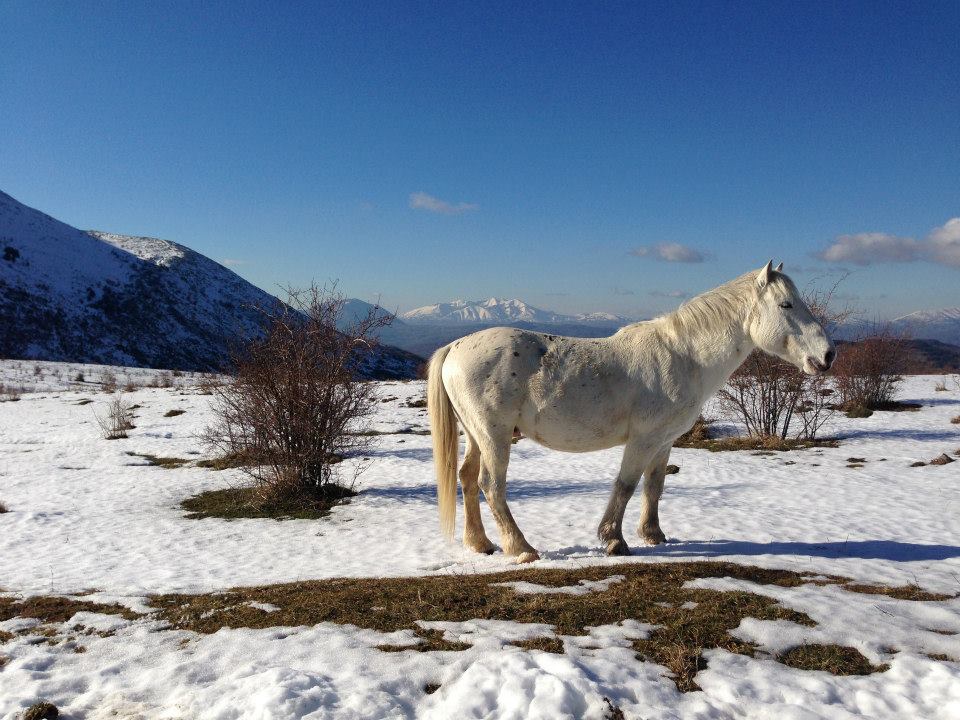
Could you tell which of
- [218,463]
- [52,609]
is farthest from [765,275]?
[218,463]

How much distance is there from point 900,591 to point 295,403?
356 inches

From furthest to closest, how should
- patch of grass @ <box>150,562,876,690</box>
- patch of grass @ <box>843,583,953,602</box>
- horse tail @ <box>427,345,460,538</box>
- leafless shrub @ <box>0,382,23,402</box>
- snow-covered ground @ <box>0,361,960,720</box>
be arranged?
1. leafless shrub @ <box>0,382,23,402</box>
2. horse tail @ <box>427,345,460,538</box>
3. patch of grass @ <box>843,583,953,602</box>
4. patch of grass @ <box>150,562,876,690</box>
5. snow-covered ground @ <box>0,361,960,720</box>

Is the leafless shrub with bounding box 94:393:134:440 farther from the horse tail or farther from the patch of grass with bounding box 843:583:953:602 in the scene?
the patch of grass with bounding box 843:583:953:602

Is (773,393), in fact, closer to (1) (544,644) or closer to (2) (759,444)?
(2) (759,444)

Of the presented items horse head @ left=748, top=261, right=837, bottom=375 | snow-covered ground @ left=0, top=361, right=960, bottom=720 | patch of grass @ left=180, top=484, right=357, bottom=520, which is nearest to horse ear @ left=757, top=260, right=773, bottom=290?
horse head @ left=748, top=261, right=837, bottom=375

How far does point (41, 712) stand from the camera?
3182 millimetres

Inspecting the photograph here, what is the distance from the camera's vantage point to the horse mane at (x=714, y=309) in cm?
617

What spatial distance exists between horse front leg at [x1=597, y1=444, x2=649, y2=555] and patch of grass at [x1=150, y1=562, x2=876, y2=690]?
0.70 metres

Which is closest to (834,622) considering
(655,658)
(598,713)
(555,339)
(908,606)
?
(908,606)

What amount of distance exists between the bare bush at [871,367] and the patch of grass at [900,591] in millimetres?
18404

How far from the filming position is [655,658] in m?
3.50

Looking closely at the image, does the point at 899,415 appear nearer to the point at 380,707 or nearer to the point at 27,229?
the point at 380,707

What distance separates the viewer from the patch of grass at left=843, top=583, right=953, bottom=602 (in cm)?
467

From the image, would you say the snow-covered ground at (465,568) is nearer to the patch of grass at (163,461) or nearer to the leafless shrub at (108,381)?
the patch of grass at (163,461)
